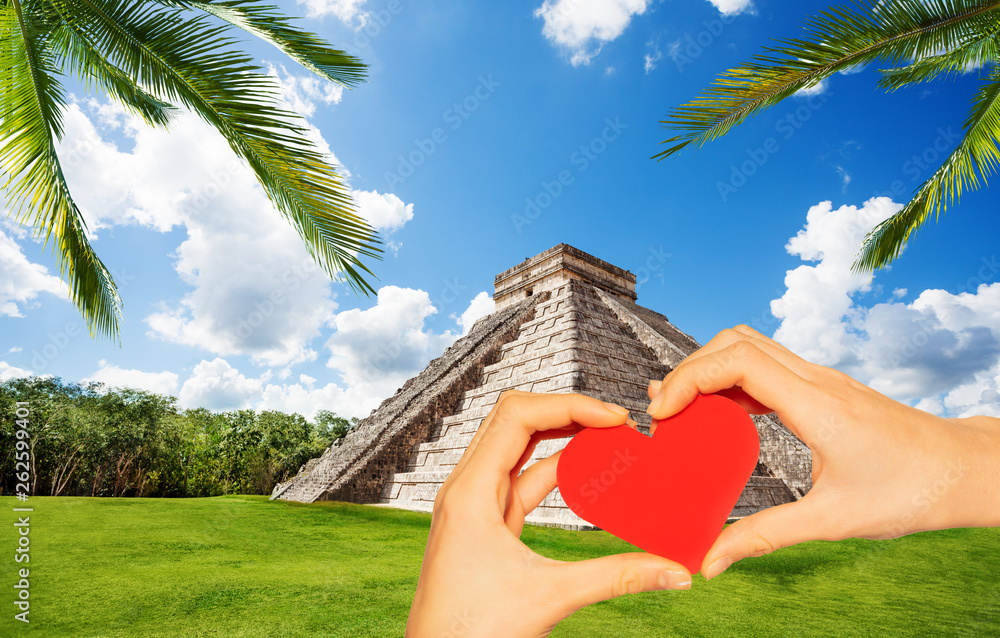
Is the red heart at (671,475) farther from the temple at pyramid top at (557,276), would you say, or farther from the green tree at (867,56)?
the temple at pyramid top at (557,276)

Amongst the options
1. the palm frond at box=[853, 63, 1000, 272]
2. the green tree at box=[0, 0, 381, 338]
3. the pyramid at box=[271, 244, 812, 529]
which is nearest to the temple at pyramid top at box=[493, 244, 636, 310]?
the pyramid at box=[271, 244, 812, 529]

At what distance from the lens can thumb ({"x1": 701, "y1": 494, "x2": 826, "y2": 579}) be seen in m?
1.10

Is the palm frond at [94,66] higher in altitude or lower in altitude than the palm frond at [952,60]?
lower

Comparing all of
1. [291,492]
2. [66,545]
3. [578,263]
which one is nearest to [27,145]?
[66,545]

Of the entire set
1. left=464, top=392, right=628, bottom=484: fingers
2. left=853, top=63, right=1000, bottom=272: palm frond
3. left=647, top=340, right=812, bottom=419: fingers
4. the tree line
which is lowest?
the tree line

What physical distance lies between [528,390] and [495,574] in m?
9.08

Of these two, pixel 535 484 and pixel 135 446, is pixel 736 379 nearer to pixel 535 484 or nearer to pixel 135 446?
pixel 535 484

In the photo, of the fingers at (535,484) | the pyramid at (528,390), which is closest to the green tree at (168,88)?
the fingers at (535,484)

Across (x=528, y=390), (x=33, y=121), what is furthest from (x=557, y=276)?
(x=33, y=121)

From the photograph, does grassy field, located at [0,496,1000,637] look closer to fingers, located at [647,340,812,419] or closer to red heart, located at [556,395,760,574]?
red heart, located at [556,395,760,574]

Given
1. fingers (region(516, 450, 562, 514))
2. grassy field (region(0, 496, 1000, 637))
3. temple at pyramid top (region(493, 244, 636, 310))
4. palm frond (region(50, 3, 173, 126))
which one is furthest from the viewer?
temple at pyramid top (region(493, 244, 636, 310))

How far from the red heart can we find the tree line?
39.1ft

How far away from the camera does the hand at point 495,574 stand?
1.01 meters

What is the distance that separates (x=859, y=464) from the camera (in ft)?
3.55
